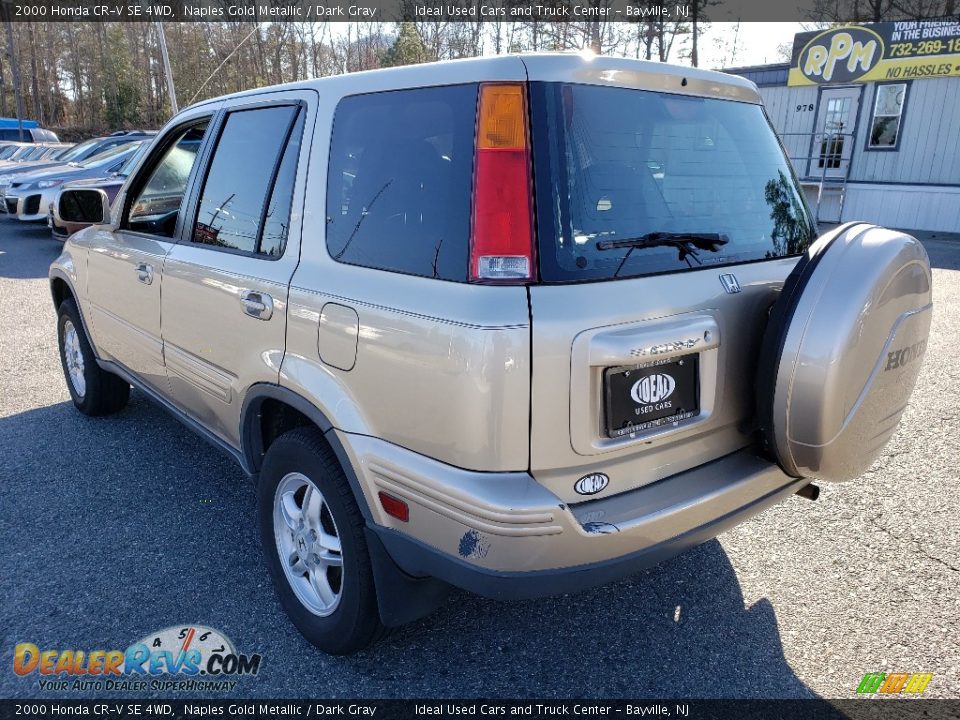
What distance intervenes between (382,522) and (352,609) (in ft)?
1.32

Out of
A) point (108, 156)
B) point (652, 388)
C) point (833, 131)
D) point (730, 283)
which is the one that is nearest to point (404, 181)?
point (652, 388)

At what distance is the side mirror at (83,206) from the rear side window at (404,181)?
2.37 meters

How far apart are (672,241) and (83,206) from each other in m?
3.52

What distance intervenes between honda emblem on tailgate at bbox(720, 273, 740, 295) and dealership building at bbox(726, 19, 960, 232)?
624 inches

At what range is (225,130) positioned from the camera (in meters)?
3.05

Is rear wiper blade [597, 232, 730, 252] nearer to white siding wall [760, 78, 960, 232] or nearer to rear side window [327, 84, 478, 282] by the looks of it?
rear side window [327, 84, 478, 282]

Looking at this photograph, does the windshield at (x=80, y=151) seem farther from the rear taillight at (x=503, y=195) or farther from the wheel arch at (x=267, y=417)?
the rear taillight at (x=503, y=195)

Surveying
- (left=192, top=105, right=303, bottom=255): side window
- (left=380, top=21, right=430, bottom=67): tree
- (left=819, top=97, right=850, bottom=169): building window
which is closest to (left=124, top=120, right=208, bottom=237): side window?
(left=192, top=105, right=303, bottom=255): side window

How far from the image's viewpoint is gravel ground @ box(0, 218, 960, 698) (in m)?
2.39

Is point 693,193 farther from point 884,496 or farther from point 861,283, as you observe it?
point 884,496

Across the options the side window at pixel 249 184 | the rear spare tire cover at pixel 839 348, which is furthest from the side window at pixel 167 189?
the rear spare tire cover at pixel 839 348

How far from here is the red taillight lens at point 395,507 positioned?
2.01 meters

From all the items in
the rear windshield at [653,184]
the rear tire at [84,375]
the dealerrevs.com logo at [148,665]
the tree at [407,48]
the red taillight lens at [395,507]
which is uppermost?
the tree at [407,48]

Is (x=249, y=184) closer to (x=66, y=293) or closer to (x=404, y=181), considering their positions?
(x=404, y=181)
